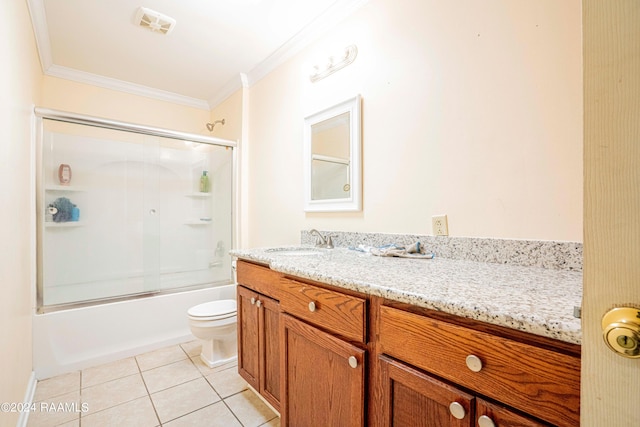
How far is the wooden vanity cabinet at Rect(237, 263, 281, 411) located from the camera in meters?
1.38

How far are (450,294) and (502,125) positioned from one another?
2.74 feet

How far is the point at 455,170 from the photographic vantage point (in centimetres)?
130

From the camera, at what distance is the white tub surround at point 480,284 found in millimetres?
569

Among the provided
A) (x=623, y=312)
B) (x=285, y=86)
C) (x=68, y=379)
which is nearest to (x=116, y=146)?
(x=285, y=86)

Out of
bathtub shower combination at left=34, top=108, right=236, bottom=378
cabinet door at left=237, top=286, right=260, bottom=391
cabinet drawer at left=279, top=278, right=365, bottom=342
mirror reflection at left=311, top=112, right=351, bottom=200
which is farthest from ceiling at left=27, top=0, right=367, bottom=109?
cabinet door at left=237, top=286, right=260, bottom=391

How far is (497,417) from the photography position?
1.98 feet

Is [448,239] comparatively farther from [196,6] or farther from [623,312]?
[196,6]

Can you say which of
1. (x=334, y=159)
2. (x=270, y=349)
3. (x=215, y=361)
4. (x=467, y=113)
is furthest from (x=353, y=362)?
(x=215, y=361)

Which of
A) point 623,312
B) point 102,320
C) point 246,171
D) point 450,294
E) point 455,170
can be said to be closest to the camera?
point 623,312

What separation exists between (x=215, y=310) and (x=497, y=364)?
1.85 meters

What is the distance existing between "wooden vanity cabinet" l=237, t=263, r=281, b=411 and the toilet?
319 millimetres

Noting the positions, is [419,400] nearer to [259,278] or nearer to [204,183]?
[259,278]

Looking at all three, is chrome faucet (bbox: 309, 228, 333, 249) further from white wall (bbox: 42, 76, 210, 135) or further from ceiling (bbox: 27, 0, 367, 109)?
white wall (bbox: 42, 76, 210, 135)

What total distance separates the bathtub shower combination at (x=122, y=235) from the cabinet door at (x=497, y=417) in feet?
7.99
